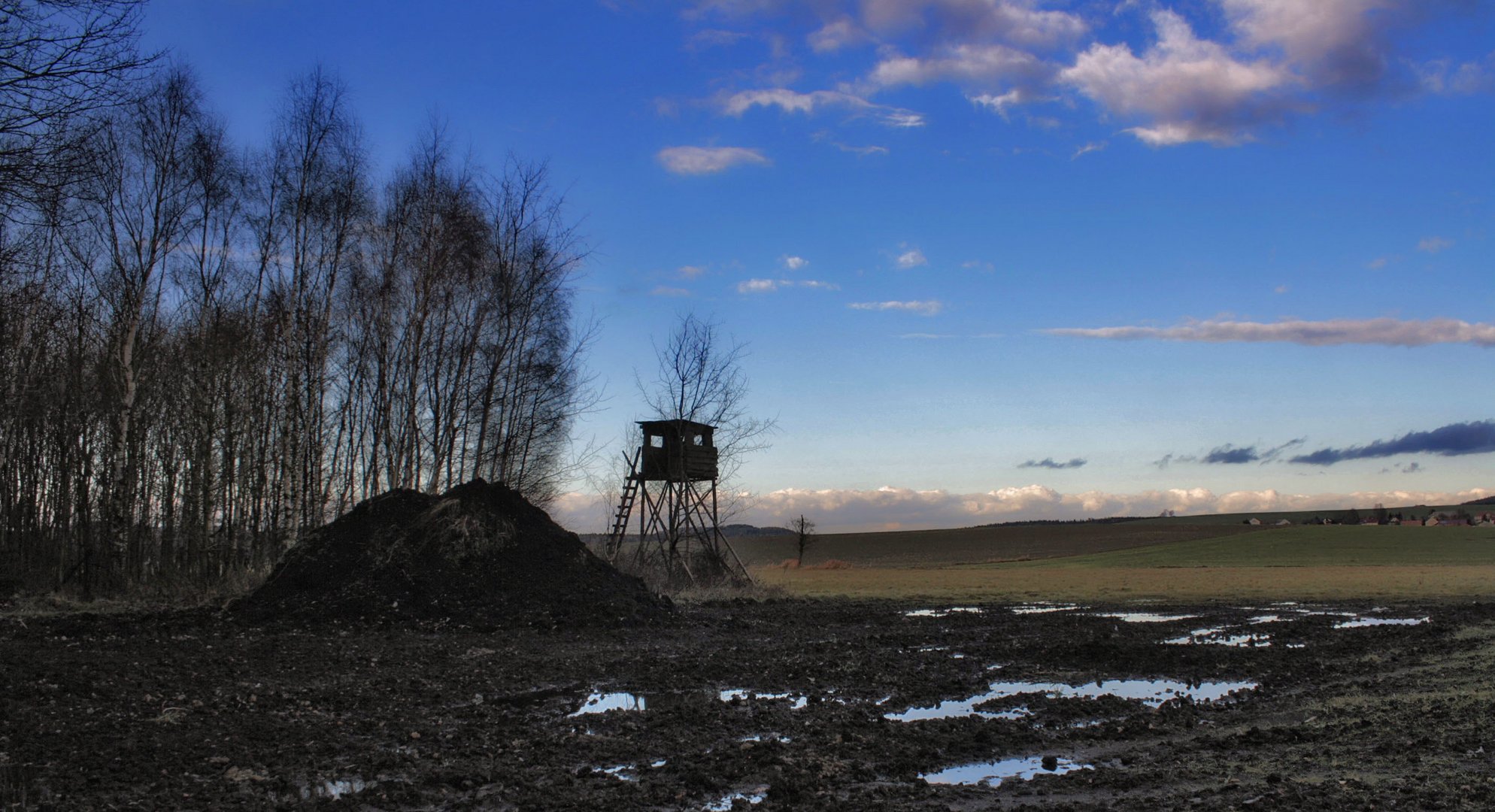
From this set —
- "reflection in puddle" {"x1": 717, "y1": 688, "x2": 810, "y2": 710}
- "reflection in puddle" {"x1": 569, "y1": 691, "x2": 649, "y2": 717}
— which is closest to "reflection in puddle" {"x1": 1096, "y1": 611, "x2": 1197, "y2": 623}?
"reflection in puddle" {"x1": 717, "y1": 688, "x2": 810, "y2": 710}

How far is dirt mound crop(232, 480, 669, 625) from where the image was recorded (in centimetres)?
1791

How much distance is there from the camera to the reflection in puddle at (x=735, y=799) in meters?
6.08

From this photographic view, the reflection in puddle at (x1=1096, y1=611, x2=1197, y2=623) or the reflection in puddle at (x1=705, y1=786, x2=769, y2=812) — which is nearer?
the reflection in puddle at (x1=705, y1=786, x2=769, y2=812)

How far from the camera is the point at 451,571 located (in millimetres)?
18984

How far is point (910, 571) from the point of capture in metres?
53.8

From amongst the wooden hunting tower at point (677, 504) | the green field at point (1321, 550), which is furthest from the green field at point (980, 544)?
the wooden hunting tower at point (677, 504)

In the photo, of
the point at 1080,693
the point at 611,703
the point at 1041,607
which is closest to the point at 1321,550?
the point at 1041,607

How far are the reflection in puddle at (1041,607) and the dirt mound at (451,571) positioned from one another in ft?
29.4

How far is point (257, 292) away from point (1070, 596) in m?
24.4

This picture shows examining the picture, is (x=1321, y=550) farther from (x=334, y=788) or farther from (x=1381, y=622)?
(x=334, y=788)

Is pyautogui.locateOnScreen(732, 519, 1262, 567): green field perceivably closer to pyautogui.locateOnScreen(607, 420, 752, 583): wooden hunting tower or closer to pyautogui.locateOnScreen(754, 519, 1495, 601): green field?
pyautogui.locateOnScreen(754, 519, 1495, 601): green field

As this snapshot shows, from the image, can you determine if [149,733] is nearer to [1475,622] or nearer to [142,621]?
[142,621]

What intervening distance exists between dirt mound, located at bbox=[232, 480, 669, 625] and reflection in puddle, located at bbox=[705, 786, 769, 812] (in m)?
11.7

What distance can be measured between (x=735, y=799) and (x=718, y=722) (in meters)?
2.74
